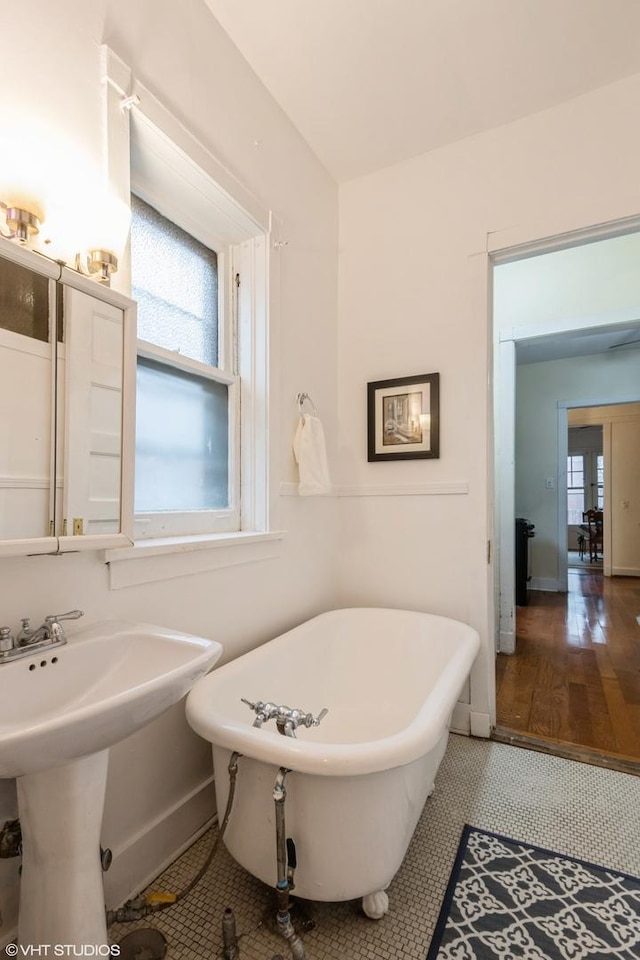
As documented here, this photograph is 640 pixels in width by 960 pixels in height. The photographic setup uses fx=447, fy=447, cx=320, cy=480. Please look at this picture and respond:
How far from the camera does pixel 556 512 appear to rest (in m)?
4.99

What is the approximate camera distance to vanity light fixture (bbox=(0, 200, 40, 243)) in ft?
3.17

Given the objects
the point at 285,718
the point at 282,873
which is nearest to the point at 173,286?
the point at 285,718

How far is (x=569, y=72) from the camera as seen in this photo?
71.9 inches

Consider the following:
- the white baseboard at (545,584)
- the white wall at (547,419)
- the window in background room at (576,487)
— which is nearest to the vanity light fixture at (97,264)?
the white wall at (547,419)

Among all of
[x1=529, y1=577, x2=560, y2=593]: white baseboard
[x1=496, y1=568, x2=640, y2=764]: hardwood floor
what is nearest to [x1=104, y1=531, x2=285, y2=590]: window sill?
[x1=496, y1=568, x2=640, y2=764]: hardwood floor

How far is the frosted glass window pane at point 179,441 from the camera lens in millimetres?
1485

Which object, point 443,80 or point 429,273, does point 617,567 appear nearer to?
point 429,273

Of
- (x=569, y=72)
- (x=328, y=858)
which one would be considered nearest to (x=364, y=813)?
(x=328, y=858)

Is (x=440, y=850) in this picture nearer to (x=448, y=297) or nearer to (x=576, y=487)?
(x=448, y=297)

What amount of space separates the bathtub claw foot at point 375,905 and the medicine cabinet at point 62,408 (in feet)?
3.63

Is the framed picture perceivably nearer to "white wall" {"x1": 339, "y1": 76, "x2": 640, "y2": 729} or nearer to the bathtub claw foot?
"white wall" {"x1": 339, "y1": 76, "x2": 640, "y2": 729}

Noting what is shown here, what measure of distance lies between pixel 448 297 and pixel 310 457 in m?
1.05

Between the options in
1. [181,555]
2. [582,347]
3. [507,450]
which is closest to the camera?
[181,555]

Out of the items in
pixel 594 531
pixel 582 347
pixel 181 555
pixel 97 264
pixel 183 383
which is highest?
pixel 582 347
